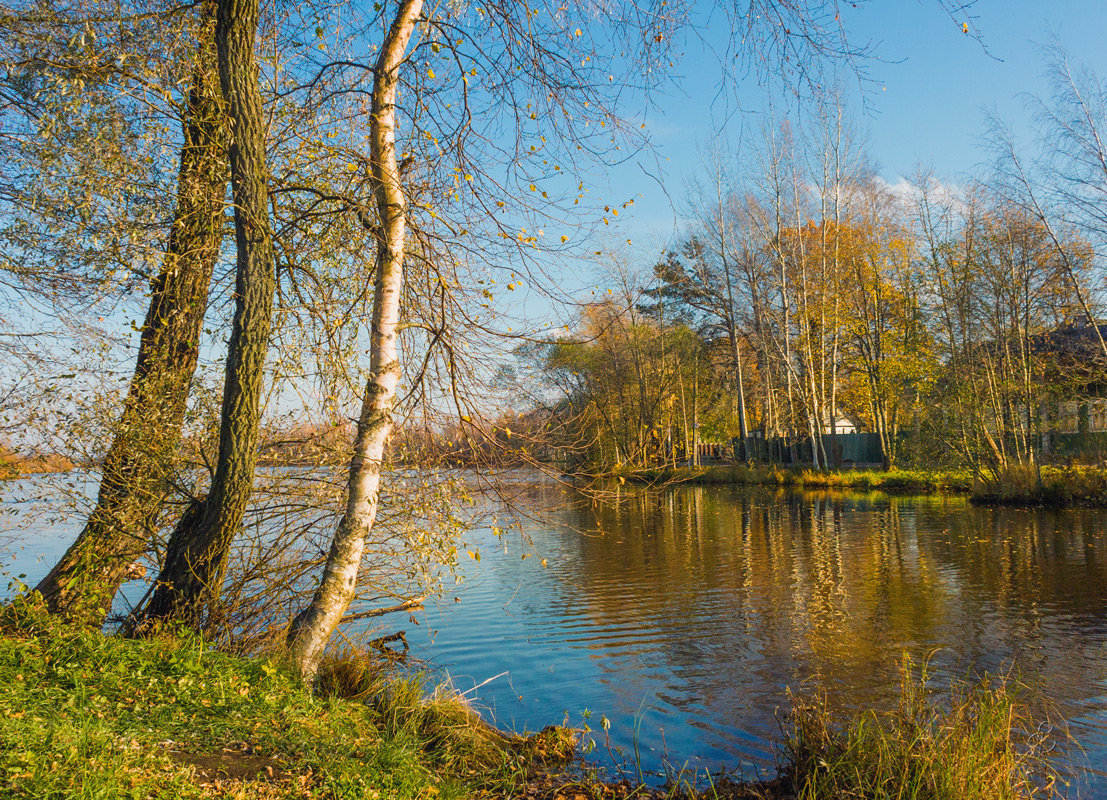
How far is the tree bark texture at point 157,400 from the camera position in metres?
5.32

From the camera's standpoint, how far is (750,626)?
30.7ft

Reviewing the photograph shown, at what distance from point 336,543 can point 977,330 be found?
2429cm

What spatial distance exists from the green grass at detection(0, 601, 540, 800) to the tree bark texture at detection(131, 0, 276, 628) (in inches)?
19.2

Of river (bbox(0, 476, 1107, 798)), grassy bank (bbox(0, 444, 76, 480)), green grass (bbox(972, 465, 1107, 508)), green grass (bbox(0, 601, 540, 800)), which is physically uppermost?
grassy bank (bbox(0, 444, 76, 480))

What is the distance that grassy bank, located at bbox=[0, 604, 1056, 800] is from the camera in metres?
3.06

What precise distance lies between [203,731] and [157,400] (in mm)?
2750

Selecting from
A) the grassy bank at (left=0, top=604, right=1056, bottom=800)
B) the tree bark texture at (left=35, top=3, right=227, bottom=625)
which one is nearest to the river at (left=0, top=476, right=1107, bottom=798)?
the tree bark texture at (left=35, top=3, right=227, bottom=625)

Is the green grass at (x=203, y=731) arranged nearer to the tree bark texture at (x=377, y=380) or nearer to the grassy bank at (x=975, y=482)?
the tree bark texture at (x=377, y=380)

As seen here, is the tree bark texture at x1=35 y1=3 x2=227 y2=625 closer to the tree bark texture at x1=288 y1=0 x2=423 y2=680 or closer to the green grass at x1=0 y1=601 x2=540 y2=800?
the green grass at x1=0 y1=601 x2=540 y2=800

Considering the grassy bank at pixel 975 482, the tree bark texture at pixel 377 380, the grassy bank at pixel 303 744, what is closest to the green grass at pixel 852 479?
the grassy bank at pixel 975 482

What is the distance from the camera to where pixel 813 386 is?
28.6 m

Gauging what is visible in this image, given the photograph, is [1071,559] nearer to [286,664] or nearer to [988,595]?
[988,595]

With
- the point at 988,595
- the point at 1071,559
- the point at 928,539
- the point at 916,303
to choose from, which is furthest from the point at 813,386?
the point at 988,595

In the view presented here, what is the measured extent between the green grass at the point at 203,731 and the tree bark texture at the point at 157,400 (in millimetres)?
603
